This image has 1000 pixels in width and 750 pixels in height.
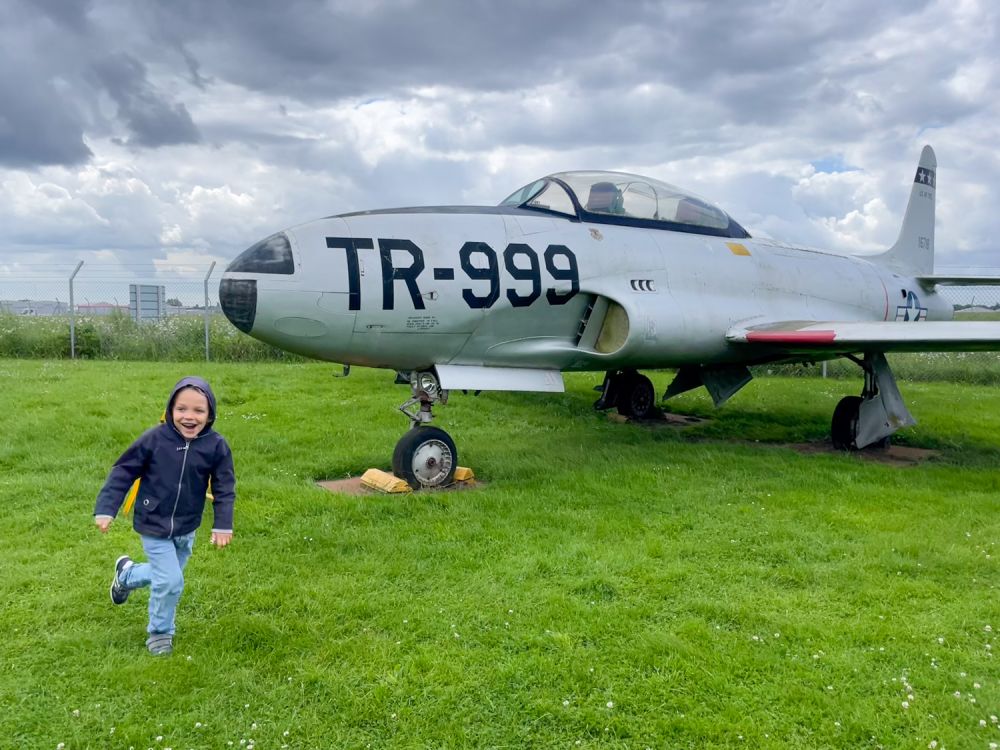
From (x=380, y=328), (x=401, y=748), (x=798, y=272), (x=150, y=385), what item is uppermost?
(x=798, y=272)

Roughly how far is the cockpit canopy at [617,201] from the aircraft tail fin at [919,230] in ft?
17.5

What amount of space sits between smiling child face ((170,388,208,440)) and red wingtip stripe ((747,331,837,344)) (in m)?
6.11

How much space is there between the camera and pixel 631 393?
11484mm

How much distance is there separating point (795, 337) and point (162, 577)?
662cm

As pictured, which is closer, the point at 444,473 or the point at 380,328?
the point at 380,328

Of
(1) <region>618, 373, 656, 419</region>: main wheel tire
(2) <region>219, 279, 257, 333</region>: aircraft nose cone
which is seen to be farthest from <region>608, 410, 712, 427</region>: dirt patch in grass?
(2) <region>219, 279, 257, 333</region>: aircraft nose cone

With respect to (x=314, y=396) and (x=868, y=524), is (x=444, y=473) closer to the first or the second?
(x=868, y=524)

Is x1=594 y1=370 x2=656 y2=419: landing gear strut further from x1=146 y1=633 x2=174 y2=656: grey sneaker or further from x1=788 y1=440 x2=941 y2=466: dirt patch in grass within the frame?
x1=146 y1=633 x2=174 y2=656: grey sneaker

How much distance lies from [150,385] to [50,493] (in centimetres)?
634

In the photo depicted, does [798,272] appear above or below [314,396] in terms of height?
above

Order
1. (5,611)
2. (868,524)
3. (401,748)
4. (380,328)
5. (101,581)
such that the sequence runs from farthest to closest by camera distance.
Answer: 1. (380,328)
2. (868,524)
3. (101,581)
4. (5,611)
5. (401,748)

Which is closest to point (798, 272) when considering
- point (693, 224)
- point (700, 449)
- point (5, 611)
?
point (693, 224)

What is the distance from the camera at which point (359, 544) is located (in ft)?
17.4

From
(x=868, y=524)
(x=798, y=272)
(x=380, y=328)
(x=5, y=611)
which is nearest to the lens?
(x=5, y=611)
